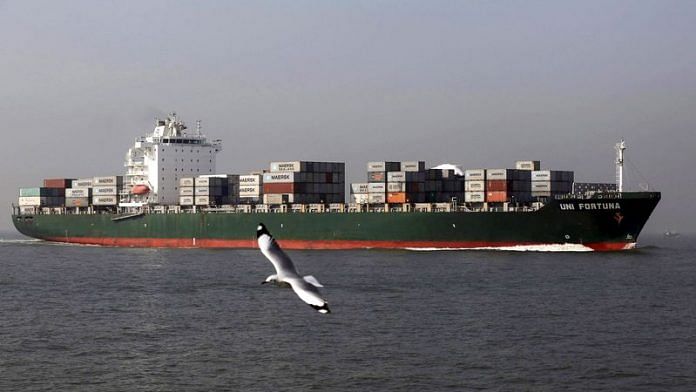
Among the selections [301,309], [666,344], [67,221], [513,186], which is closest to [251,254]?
[513,186]

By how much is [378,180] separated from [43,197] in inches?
1693

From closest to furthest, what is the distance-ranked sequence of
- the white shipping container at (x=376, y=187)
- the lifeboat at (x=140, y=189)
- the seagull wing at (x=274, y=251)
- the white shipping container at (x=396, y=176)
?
the seagull wing at (x=274, y=251)
the white shipping container at (x=396, y=176)
the white shipping container at (x=376, y=187)
the lifeboat at (x=140, y=189)

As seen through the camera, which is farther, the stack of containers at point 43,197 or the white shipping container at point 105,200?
the stack of containers at point 43,197

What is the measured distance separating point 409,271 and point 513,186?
21.4 metres

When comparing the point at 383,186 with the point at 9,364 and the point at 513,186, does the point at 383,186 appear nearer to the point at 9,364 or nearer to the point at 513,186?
the point at 513,186

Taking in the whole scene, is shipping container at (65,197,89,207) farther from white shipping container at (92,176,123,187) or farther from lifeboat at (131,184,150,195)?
lifeboat at (131,184,150,195)

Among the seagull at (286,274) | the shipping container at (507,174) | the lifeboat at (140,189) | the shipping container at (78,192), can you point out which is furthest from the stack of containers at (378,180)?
the seagull at (286,274)

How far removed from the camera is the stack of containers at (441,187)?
77.5 m

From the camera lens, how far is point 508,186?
72.9 meters

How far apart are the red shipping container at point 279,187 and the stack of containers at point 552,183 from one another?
2102 cm

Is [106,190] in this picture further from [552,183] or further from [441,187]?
[552,183]

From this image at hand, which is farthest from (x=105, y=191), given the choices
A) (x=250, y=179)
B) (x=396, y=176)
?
(x=396, y=176)

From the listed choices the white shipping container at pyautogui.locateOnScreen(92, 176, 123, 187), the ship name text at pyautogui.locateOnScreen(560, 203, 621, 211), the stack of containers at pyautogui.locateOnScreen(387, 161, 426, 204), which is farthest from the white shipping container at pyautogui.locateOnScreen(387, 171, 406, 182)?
the white shipping container at pyautogui.locateOnScreen(92, 176, 123, 187)

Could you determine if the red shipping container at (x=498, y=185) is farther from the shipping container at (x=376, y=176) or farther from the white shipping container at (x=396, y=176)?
the shipping container at (x=376, y=176)
